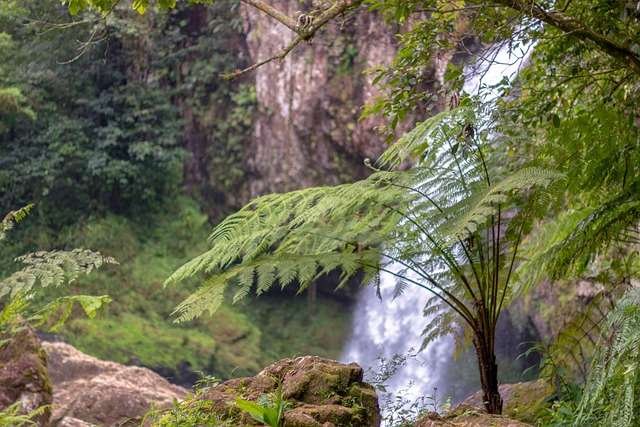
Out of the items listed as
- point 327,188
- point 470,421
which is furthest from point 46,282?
point 470,421

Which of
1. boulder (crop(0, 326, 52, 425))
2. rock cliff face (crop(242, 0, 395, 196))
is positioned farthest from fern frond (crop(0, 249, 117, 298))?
rock cliff face (crop(242, 0, 395, 196))

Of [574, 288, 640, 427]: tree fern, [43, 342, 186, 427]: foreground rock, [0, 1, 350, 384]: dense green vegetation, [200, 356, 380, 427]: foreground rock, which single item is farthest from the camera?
[0, 1, 350, 384]: dense green vegetation

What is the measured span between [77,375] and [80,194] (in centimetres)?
812

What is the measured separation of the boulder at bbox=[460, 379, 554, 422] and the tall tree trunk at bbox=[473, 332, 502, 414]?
333 millimetres

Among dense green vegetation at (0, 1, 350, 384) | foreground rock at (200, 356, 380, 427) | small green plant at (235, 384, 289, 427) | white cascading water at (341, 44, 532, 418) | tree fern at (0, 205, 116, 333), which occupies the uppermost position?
dense green vegetation at (0, 1, 350, 384)

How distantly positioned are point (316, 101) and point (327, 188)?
9.89 metres

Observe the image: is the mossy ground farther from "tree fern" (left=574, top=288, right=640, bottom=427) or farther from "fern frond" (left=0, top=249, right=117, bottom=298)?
"tree fern" (left=574, top=288, right=640, bottom=427)

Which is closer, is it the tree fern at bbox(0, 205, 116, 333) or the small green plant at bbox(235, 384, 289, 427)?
the small green plant at bbox(235, 384, 289, 427)

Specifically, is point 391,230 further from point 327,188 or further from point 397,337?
point 397,337

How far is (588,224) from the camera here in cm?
318

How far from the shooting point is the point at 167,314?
13.0 m

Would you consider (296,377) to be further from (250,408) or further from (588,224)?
(588,224)

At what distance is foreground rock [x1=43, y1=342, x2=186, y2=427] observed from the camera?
535cm

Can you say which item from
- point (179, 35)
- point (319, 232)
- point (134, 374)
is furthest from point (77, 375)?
point (179, 35)
